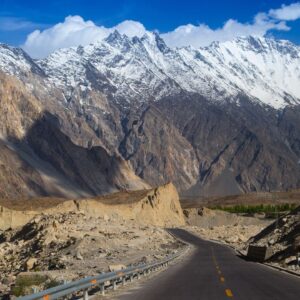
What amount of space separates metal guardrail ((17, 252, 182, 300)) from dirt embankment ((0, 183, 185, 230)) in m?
86.2

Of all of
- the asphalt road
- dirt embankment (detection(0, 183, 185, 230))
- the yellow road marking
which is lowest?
the asphalt road

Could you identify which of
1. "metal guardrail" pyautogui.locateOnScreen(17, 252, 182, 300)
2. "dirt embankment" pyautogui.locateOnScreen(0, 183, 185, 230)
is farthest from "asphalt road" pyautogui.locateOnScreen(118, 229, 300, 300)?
"dirt embankment" pyautogui.locateOnScreen(0, 183, 185, 230)

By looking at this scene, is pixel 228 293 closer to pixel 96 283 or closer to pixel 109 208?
pixel 96 283

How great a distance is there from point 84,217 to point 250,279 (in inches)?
2665

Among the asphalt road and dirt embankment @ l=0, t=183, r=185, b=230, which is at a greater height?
dirt embankment @ l=0, t=183, r=185, b=230

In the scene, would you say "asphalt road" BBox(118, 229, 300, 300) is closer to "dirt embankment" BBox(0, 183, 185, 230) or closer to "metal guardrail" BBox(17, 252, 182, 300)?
"metal guardrail" BBox(17, 252, 182, 300)

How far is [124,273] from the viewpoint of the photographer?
29.9m

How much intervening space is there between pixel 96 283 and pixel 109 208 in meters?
132

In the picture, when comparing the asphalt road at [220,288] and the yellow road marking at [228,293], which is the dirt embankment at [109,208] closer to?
the asphalt road at [220,288]

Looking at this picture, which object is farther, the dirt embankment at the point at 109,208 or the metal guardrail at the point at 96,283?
the dirt embankment at the point at 109,208

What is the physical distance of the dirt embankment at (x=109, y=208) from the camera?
125 meters

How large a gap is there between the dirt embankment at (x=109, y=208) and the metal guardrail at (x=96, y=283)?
86209 millimetres

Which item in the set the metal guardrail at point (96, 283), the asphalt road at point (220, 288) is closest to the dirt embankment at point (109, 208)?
the metal guardrail at point (96, 283)

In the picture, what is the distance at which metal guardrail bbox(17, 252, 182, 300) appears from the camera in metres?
18.6
